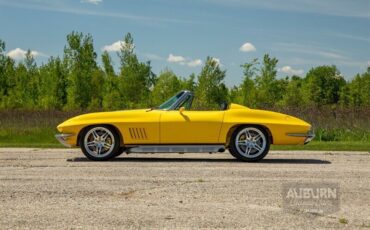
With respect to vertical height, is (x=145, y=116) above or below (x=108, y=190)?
above

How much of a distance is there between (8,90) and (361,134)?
3441 centimetres

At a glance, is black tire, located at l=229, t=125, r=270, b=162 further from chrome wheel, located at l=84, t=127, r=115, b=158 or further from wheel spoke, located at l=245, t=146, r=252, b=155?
chrome wheel, located at l=84, t=127, r=115, b=158

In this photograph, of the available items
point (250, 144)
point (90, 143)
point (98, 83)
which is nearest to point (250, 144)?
point (250, 144)

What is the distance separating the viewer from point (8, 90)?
47.4 meters

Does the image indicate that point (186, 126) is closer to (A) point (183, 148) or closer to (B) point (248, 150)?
(A) point (183, 148)

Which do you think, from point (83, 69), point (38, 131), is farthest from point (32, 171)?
point (83, 69)

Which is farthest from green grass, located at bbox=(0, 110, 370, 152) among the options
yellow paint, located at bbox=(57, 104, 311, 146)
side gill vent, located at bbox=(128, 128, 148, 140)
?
side gill vent, located at bbox=(128, 128, 148, 140)

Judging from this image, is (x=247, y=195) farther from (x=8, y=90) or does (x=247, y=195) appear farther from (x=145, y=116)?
(x=8, y=90)

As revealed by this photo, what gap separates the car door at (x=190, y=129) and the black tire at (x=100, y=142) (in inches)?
36.3

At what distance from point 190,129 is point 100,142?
5.74 ft

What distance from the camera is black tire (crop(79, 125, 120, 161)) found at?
10.8m

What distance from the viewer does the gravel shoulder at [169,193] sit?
205 inches

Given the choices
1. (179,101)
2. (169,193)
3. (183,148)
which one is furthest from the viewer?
(179,101)

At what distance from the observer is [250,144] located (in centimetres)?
1072
